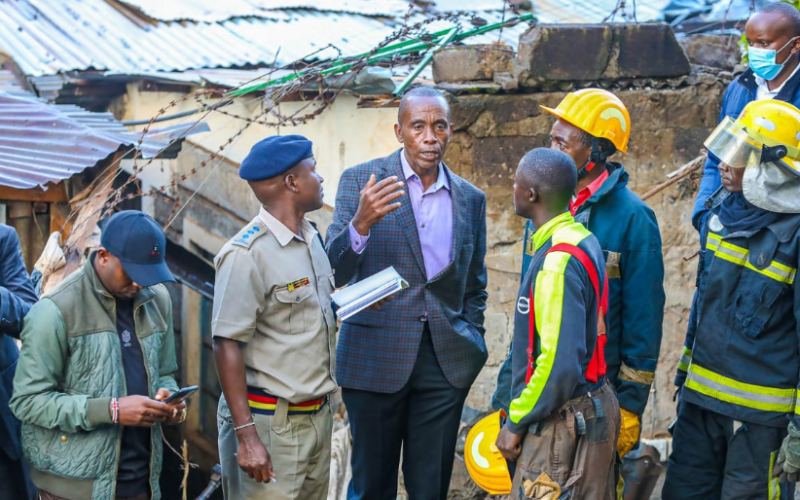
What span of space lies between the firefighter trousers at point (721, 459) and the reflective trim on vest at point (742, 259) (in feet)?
1.98

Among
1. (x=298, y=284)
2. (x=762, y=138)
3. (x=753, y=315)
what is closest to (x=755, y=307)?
(x=753, y=315)

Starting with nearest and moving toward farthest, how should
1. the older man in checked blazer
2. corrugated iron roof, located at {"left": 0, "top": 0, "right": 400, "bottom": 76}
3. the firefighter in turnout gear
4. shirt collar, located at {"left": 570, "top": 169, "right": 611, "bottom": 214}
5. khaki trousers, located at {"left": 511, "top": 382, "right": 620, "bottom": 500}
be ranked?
khaki trousers, located at {"left": 511, "top": 382, "right": 620, "bottom": 500} → the firefighter in turnout gear → shirt collar, located at {"left": 570, "top": 169, "right": 611, "bottom": 214} → the older man in checked blazer → corrugated iron roof, located at {"left": 0, "top": 0, "right": 400, "bottom": 76}

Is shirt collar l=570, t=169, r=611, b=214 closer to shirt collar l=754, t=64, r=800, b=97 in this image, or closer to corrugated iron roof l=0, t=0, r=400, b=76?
shirt collar l=754, t=64, r=800, b=97

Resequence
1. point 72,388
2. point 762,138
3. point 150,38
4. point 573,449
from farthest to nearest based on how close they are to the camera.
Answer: point 150,38 < point 762,138 < point 72,388 < point 573,449

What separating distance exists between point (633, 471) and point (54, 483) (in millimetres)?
2612

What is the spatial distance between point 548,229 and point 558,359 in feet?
1.65

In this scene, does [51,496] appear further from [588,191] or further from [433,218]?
[588,191]

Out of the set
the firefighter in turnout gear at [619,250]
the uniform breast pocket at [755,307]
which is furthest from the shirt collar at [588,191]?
the uniform breast pocket at [755,307]

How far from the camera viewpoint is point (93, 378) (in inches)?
131

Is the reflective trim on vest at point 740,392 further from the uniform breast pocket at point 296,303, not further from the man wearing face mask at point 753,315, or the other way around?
the uniform breast pocket at point 296,303

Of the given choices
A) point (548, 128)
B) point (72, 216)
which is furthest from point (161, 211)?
point (548, 128)

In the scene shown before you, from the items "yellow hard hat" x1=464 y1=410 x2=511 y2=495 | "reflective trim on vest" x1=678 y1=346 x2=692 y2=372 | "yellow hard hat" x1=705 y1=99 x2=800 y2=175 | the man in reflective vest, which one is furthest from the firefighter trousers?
"yellow hard hat" x1=705 y1=99 x2=800 y2=175

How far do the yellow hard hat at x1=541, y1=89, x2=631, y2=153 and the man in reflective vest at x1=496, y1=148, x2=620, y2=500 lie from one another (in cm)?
47

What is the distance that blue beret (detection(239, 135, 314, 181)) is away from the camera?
10.9 ft
